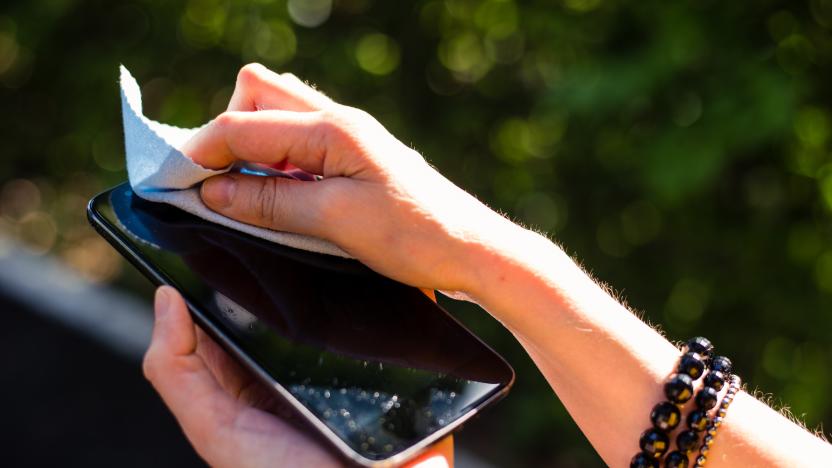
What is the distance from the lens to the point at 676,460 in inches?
48.9

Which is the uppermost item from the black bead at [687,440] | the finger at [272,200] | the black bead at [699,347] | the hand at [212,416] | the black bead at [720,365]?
the black bead at [699,347]

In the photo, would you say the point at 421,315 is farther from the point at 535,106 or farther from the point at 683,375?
the point at 535,106

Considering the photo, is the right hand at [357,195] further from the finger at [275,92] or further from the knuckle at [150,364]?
the knuckle at [150,364]

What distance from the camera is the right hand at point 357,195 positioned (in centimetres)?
122

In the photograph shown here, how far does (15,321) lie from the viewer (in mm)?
3320

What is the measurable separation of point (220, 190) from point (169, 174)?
3.2 inches

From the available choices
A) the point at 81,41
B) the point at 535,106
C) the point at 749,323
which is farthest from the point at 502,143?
the point at 81,41

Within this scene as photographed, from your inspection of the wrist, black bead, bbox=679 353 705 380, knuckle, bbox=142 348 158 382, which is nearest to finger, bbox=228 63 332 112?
the wrist

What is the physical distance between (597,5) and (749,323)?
1056 millimetres

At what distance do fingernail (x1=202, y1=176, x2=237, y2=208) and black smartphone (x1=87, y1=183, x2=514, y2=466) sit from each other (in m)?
0.06

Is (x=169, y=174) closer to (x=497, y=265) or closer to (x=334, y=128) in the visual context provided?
(x=334, y=128)

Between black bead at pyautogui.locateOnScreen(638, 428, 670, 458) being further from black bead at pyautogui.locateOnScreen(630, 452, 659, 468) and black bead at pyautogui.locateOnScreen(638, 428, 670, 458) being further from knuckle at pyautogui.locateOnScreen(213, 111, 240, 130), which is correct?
knuckle at pyautogui.locateOnScreen(213, 111, 240, 130)

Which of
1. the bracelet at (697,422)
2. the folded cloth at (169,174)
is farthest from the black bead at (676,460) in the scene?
the folded cloth at (169,174)

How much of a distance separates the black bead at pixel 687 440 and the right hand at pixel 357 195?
371 millimetres
